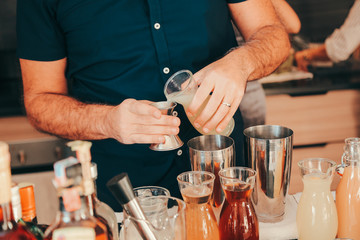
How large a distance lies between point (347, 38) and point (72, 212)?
2345mm

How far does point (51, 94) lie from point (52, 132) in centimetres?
12

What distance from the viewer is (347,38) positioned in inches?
101

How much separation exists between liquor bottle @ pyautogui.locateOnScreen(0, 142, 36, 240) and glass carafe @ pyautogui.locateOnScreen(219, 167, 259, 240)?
0.35 meters

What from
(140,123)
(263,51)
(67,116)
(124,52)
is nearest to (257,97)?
(263,51)

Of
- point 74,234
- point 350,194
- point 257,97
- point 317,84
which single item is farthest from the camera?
point 317,84

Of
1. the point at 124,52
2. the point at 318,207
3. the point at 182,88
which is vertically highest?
the point at 124,52

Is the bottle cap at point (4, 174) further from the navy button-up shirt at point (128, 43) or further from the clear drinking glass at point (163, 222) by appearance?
the navy button-up shirt at point (128, 43)

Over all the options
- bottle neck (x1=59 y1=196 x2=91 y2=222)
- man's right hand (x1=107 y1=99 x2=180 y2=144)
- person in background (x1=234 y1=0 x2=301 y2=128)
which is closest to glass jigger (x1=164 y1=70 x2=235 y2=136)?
man's right hand (x1=107 y1=99 x2=180 y2=144)

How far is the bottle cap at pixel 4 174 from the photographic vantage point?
1.93ft

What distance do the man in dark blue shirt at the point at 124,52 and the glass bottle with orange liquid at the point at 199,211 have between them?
1.67 feet

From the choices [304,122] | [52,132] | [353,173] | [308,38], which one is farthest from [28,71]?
[308,38]

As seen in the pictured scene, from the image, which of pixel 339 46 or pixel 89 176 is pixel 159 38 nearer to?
pixel 89 176

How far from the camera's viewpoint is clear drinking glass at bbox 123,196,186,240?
2.31 feet

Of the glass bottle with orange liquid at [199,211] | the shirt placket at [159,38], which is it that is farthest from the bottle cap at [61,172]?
the shirt placket at [159,38]
